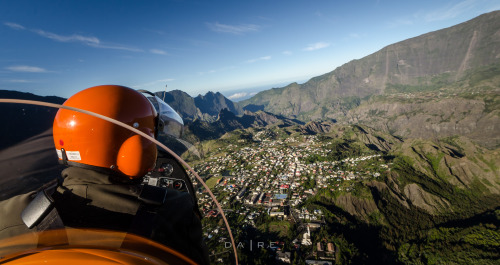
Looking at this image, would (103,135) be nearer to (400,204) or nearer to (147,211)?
(147,211)

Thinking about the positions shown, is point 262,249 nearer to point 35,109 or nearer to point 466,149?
point 35,109

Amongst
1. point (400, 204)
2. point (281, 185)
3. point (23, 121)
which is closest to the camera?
point (23, 121)

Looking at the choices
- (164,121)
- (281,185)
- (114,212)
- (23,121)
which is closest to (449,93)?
(281,185)

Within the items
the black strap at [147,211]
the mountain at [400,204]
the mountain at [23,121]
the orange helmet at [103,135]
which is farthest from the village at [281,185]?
the mountain at [23,121]

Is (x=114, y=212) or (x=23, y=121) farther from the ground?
(x=23, y=121)

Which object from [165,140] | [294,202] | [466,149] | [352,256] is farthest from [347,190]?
[466,149]

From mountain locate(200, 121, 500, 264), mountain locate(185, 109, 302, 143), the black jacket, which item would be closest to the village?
mountain locate(200, 121, 500, 264)
